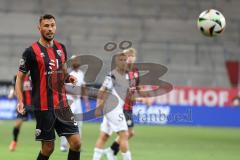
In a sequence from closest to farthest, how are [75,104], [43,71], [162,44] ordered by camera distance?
1. [43,71]
2. [75,104]
3. [162,44]

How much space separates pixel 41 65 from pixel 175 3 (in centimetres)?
2678

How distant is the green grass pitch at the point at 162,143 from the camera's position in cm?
1538

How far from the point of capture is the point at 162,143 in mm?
19344

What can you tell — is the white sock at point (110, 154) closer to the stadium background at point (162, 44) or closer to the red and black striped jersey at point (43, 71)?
the red and black striped jersey at point (43, 71)

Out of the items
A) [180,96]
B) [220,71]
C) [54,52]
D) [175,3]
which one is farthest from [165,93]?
[54,52]

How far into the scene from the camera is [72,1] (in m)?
35.7

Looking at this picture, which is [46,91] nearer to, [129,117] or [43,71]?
[43,71]

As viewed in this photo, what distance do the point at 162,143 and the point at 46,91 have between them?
1014 centimetres

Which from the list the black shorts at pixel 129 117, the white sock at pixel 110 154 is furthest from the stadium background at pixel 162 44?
the white sock at pixel 110 154

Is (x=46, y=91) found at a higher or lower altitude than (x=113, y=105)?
higher

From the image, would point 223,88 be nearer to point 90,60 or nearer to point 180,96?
point 180,96

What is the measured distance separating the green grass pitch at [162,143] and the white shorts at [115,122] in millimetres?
1768

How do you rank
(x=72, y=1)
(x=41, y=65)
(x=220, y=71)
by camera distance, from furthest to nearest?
(x=72, y=1) < (x=220, y=71) < (x=41, y=65)

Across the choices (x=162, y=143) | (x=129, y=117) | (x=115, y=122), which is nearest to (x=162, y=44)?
(x=162, y=143)
